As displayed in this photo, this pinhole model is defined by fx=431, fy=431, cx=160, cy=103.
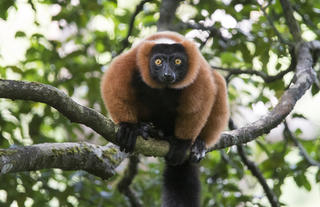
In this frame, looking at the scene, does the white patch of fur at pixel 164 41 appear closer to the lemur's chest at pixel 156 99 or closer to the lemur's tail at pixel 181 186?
the lemur's chest at pixel 156 99

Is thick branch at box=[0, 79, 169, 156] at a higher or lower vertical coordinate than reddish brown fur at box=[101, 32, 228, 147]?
higher

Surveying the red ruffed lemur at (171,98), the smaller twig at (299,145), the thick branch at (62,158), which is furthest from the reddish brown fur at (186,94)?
the smaller twig at (299,145)

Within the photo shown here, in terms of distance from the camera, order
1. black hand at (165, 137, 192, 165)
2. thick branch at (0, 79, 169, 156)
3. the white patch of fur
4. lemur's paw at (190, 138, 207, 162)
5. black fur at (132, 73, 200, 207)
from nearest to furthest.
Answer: thick branch at (0, 79, 169, 156) < black hand at (165, 137, 192, 165) < black fur at (132, 73, 200, 207) < lemur's paw at (190, 138, 207, 162) < the white patch of fur

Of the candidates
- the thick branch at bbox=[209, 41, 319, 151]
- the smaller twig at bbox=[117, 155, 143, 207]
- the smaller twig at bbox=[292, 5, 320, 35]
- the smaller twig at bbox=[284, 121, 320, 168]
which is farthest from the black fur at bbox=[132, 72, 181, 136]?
the smaller twig at bbox=[292, 5, 320, 35]

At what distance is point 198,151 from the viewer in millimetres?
4066

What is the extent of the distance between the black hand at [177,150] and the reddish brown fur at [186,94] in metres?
0.06

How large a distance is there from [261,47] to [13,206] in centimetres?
309

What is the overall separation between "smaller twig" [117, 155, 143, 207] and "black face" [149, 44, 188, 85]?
1060 millimetres

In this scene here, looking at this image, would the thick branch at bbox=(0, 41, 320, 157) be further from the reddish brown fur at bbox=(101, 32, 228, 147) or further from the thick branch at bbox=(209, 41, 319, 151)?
the reddish brown fur at bbox=(101, 32, 228, 147)

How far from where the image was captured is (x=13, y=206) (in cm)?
421

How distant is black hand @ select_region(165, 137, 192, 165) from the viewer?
12.4ft

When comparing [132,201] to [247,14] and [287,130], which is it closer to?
[287,130]

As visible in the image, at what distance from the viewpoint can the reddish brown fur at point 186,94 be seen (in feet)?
12.6

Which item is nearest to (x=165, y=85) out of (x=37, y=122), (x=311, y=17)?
(x=37, y=122)
